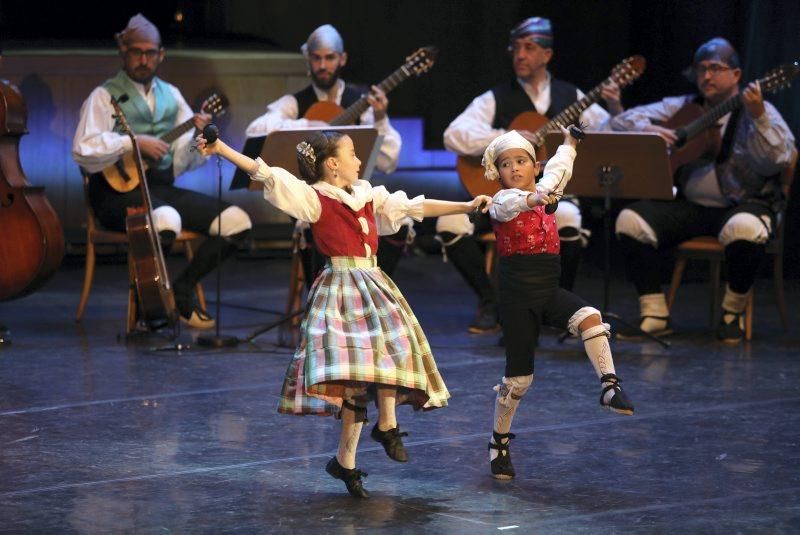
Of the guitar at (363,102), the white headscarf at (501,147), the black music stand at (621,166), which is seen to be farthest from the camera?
the guitar at (363,102)

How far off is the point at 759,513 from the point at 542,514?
22.2 inches

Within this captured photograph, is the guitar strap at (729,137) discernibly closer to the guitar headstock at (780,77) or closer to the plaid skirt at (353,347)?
the guitar headstock at (780,77)

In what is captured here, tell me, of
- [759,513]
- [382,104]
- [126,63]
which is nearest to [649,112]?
[382,104]

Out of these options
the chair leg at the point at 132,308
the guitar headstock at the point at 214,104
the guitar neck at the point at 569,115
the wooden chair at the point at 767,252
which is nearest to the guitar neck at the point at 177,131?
the guitar headstock at the point at 214,104

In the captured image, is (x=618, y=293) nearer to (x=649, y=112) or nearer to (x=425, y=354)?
(x=649, y=112)

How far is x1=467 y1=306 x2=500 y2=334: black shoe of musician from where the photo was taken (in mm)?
6707

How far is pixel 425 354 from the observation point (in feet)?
13.0

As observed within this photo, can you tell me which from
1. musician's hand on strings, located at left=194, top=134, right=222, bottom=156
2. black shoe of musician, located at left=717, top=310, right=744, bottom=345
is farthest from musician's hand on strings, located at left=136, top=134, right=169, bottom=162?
musician's hand on strings, located at left=194, top=134, right=222, bottom=156

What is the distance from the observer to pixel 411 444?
454 centimetres

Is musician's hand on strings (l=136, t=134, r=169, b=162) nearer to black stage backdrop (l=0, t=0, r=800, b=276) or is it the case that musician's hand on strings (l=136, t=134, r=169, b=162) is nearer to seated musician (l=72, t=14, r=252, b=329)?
seated musician (l=72, t=14, r=252, b=329)

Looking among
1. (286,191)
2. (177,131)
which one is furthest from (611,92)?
(286,191)

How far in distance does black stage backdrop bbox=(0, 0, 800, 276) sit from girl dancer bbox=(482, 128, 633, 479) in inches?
176

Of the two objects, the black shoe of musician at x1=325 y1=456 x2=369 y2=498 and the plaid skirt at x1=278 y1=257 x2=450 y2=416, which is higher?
the plaid skirt at x1=278 y1=257 x2=450 y2=416

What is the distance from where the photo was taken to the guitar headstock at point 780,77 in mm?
6195
